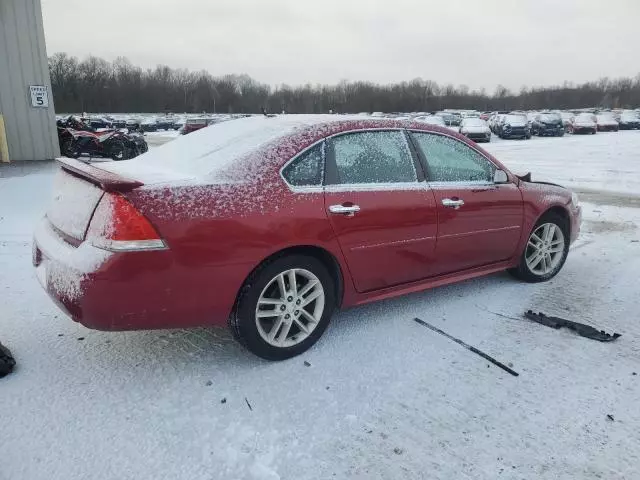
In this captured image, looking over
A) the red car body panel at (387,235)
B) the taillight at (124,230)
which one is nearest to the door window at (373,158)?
the red car body panel at (387,235)

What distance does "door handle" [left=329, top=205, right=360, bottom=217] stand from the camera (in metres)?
3.12

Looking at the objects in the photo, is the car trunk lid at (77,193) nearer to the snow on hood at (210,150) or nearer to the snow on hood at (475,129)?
the snow on hood at (210,150)

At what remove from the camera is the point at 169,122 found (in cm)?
4847

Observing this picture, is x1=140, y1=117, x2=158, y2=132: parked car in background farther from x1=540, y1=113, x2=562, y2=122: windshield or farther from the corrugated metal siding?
the corrugated metal siding

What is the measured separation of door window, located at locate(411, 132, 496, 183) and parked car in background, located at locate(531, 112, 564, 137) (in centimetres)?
3083

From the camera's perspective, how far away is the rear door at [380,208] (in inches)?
126

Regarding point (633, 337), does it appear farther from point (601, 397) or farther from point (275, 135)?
point (275, 135)

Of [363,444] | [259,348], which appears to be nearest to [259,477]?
[363,444]

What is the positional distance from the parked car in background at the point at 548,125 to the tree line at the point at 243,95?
4845 centimetres

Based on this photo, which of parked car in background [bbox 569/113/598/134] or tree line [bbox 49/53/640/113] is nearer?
parked car in background [bbox 569/113/598/134]

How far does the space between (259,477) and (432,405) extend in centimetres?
102

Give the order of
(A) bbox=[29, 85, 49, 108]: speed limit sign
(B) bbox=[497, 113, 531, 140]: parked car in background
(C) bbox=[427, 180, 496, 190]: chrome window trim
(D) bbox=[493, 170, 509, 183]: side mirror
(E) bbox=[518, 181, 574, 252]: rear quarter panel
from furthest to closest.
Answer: (B) bbox=[497, 113, 531, 140]: parked car in background
(A) bbox=[29, 85, 49, 108]: speed limit sign
(E) bbox=[518, 181, 574, 252]: rear quarter panel
(D) bbox=[493, 170, 509, 183]: side mirror
(C) bbox=[427, 180, 496, 190]: chrome window trim

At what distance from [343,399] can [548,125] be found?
33.0 metres

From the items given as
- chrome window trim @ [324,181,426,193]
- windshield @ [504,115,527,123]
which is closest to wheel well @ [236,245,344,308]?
chrome window trim @ [324,181,426,193]
